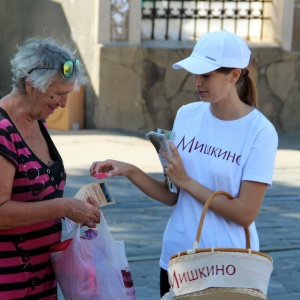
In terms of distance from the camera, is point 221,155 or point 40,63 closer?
point 40,63

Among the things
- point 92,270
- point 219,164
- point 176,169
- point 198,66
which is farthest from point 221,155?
point 92,270

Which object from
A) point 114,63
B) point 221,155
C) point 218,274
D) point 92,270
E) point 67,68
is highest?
point 67,68

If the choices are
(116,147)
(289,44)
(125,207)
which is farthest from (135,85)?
(125,207)

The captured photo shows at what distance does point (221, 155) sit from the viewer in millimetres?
3363

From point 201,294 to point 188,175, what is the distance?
1.97ft

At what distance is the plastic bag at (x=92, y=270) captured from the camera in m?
3.36

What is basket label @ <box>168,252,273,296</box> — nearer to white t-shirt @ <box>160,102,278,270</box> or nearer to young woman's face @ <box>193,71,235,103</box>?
white t-shirt @ <box>160,102,278,270</box>

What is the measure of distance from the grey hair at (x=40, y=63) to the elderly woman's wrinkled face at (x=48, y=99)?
0.9 inches

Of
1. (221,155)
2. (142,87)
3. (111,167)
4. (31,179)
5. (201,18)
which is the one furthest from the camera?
(201,18)

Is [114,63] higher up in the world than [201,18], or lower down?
lower down

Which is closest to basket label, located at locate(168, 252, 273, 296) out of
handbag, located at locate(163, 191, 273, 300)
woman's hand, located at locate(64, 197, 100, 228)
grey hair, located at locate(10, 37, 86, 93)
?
handbag, located at locate(163, 191, 273, 300)

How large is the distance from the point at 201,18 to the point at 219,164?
926 centimetres

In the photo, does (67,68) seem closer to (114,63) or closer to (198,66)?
(198,66)

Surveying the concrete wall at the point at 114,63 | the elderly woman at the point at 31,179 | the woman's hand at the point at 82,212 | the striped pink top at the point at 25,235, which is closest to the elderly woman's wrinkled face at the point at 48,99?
the elderly woman at the point at 31,179
